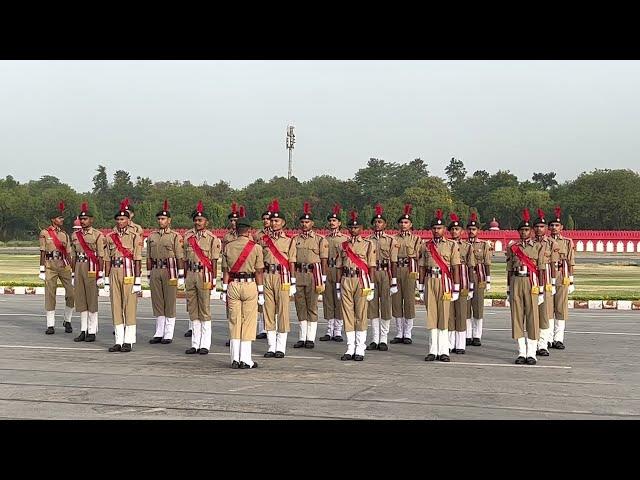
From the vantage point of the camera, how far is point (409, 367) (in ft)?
39.5

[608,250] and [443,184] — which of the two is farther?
[443,184]

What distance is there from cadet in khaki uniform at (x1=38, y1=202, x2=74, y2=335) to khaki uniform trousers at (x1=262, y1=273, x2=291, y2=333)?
4653 mm

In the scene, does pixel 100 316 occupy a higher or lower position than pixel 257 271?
lower

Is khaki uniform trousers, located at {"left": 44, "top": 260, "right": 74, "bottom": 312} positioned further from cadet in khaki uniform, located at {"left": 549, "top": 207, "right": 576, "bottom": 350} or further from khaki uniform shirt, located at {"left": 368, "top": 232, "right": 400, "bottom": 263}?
cadet in khaki uniform, located at {"left": 549, "top": 207, "right": 576, "bottom": 350}

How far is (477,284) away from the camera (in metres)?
14.4

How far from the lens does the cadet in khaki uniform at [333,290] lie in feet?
48.7

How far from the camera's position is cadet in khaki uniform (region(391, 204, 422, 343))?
A: 14664mm

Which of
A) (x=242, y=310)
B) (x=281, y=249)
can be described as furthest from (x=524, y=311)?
(x=242, y=310)

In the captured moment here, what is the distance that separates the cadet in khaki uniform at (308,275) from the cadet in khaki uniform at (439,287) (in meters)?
1.97

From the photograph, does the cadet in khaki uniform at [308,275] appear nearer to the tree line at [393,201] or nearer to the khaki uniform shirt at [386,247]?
the khaki uniform shirt at [386,247]

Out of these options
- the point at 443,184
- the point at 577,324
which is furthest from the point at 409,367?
the point at 443,184

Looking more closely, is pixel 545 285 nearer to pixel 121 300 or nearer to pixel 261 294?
pixel 261 294
